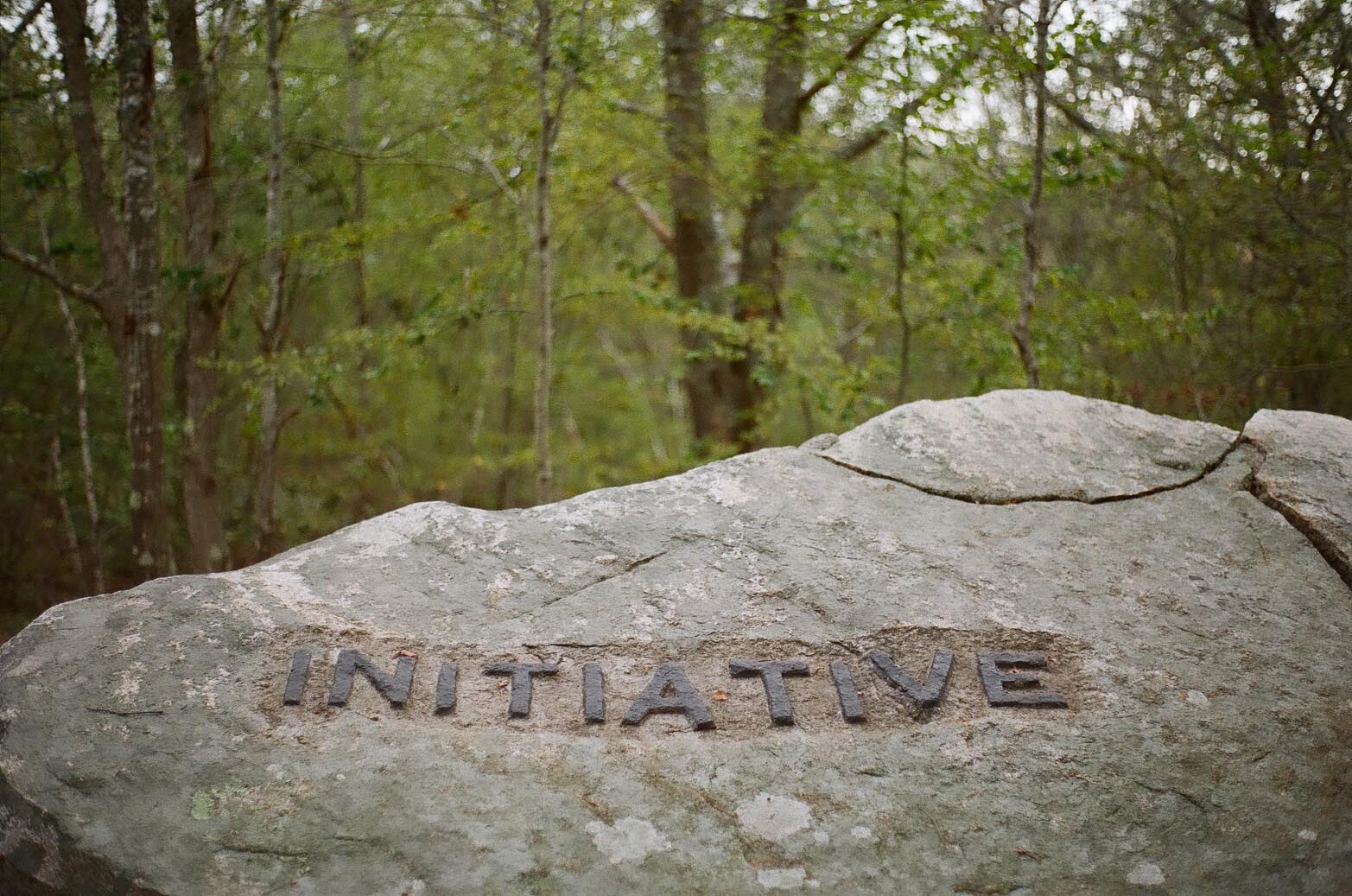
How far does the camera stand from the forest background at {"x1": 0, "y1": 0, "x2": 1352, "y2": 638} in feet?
20.1

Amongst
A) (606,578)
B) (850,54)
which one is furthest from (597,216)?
(606,578)

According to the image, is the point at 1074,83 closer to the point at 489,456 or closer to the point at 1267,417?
the point at 1267,417

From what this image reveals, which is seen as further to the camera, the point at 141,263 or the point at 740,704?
the point at 141,263

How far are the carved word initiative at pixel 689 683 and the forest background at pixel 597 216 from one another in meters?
3.15

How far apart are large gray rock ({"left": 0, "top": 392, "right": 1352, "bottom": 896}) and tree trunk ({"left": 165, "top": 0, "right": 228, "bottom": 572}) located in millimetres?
3498

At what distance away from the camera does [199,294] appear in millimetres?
6414

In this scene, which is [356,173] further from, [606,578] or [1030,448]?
[1030,448]

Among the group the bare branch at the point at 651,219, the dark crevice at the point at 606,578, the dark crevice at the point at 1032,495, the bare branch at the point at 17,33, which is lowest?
the dark crevice at the point at 606,578

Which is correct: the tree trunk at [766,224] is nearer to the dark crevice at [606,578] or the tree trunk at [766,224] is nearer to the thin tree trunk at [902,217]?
the thin tree trunk at [902,217]

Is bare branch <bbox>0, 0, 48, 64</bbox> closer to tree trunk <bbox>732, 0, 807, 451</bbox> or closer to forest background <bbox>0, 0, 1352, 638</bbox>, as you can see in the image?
forest background <bbox>0, 0, 1352, 638</bbox>

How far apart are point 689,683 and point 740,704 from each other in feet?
0.55

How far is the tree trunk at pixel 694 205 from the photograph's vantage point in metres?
7.80

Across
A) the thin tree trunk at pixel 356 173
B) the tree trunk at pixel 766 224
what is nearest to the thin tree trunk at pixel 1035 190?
the tree trunk at pixel 766 224

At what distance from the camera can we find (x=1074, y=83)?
7355 millimetres
